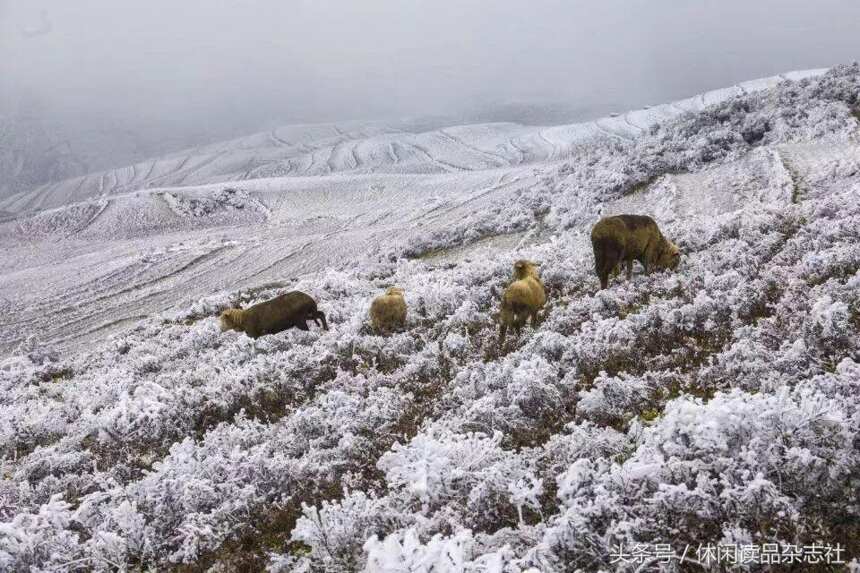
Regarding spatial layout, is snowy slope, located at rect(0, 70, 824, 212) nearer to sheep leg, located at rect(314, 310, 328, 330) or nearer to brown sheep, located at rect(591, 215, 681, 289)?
sheep leg, located at rect(314, 310, 328, 330)

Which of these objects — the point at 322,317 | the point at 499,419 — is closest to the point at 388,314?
the point at 322,317

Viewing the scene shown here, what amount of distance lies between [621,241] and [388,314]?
5.78 meters

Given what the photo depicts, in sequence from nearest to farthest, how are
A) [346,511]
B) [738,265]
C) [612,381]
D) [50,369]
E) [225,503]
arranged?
1. [346,511]
2. [225,503]
3. [612,381]
4. [738,265]
5. [50,369]

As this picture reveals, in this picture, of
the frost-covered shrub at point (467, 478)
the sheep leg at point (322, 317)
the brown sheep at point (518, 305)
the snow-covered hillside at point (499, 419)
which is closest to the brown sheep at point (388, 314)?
the snow-covered hillside at point (499, 419)

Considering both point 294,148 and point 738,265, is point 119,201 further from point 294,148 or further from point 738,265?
point 294,148

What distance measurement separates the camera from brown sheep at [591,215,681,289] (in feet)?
38.3

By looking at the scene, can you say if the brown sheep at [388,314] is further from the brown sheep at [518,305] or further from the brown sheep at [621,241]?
the brown sheep at [621,241]

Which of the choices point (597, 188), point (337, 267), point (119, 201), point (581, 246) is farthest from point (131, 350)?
point (119, 201)

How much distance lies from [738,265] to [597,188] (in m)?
15.9

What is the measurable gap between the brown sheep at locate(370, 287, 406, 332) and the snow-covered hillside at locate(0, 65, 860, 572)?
1.40 feet

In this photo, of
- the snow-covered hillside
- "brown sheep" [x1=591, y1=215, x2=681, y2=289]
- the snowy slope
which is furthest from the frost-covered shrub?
the snowy slope

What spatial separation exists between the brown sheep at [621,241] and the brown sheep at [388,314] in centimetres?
491

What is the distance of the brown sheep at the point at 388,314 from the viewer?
13.8 meters

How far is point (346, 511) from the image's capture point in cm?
496
